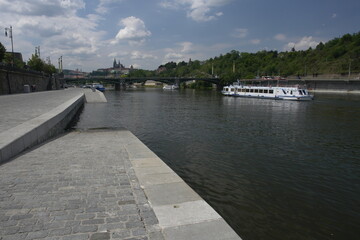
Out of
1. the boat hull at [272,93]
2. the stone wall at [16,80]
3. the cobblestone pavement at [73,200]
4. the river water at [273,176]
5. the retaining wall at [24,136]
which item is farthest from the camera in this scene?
the boat hull at [272,93]

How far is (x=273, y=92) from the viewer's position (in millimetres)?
61500

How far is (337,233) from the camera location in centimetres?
637

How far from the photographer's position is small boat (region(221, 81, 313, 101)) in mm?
55075

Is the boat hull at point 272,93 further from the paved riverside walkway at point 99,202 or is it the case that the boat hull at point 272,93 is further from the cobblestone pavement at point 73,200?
the cobblestone pavement at point 73,200

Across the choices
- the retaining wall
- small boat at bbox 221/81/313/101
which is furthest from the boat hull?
the retaining wall

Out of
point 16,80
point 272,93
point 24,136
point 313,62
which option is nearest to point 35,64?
point 16,80

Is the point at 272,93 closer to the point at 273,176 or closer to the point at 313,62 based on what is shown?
the point at 273,176

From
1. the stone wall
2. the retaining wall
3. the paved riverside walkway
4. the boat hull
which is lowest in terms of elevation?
the paved riverside walkway

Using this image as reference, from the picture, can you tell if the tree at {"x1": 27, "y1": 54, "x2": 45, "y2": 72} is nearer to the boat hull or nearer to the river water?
the boat hull

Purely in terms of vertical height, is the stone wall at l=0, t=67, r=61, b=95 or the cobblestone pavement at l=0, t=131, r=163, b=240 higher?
the stone wall at l=0, t=67, r=61, b=95

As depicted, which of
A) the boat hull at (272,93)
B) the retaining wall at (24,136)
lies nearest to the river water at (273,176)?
the retaining wall at (24,136)

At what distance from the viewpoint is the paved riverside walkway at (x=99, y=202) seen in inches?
168

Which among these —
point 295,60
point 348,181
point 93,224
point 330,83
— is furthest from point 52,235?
point 295,60

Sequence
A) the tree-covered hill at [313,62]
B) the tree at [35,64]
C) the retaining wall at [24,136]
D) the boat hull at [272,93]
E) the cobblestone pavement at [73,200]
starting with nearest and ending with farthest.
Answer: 1. the cobblestone pavement at [73,200]
2. the retaining wall at [24,136]
3. the boat hull at [272,93]
4. the tree at [35,64]
5. the tree-covered hill at [313,62]
